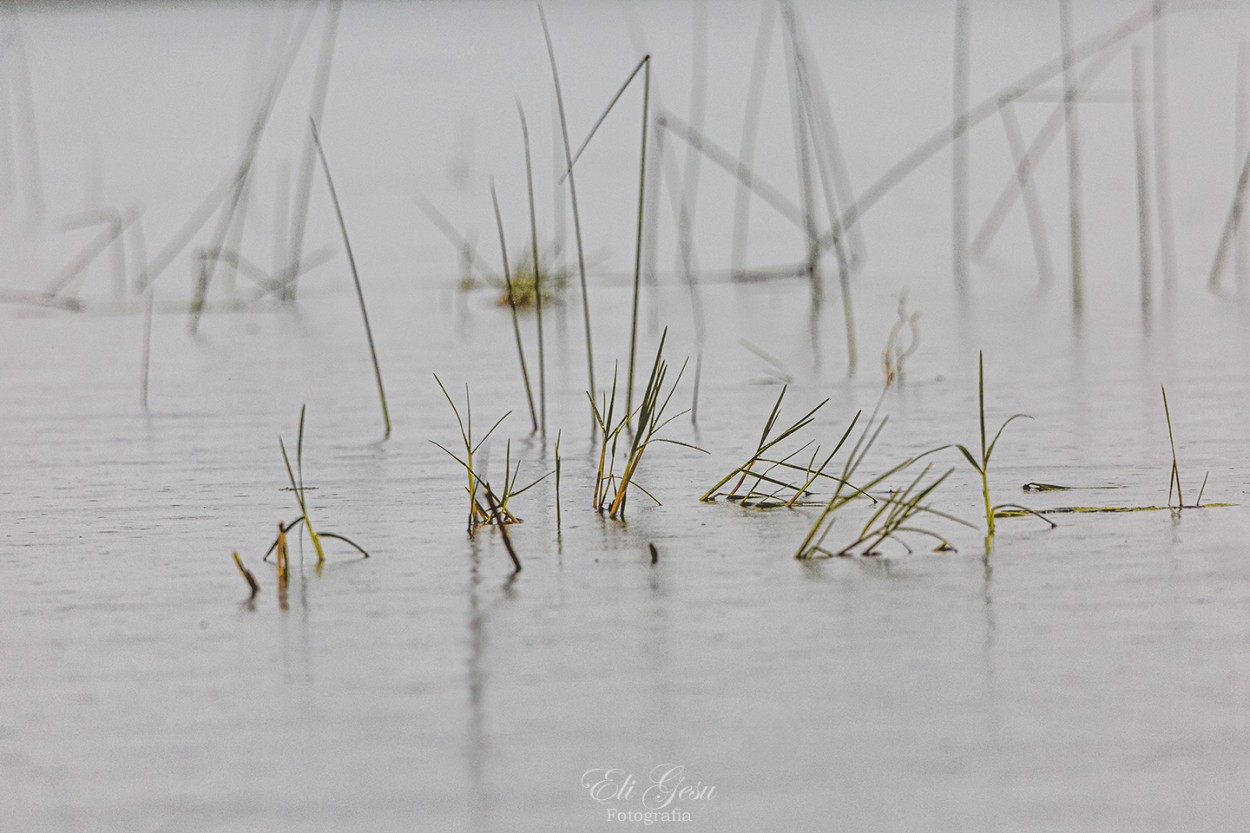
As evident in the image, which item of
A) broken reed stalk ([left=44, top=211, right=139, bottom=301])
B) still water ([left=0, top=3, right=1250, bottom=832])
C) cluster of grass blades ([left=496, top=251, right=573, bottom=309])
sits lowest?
still water ([left=0, top=3, right=1250, bottom=832])

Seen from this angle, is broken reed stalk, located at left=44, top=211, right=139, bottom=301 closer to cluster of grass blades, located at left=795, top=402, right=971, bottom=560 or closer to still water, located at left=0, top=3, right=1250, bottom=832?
still water, located at left=0, top=3, right=1250, bottom=832

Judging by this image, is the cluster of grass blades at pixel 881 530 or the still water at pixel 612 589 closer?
the still water at pixel 612 589

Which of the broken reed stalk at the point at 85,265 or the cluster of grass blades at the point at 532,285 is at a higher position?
the broken reed stalk at the point at 85,265

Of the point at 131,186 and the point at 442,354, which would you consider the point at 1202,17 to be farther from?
the point at 442,354

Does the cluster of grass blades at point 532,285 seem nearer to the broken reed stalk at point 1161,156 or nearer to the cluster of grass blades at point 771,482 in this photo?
the broken reed stalk at point 1161,156

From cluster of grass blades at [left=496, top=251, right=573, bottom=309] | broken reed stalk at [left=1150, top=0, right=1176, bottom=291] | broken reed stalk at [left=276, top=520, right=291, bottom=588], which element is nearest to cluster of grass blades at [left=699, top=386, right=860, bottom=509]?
broken reed stalk at [left=276, top=520, right=291, bottom=588]

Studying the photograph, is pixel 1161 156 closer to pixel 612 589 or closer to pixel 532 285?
pixel 532 285

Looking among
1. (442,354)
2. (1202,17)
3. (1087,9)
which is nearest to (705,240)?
(442,354)

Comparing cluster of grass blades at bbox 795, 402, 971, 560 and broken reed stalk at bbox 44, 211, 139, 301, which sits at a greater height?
broken reed stalk at bbox 44, 211, 139, 301

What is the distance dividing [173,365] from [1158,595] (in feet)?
4.31

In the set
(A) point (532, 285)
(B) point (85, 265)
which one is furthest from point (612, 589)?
(B) point (85, 265)

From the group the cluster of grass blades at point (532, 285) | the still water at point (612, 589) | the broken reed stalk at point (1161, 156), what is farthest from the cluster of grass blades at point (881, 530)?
the cluster of grass blades at point (532, 285)

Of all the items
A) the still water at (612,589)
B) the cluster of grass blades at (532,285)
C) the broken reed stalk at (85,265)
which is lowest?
the still water at (612,589)

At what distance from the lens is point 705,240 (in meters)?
2.95
